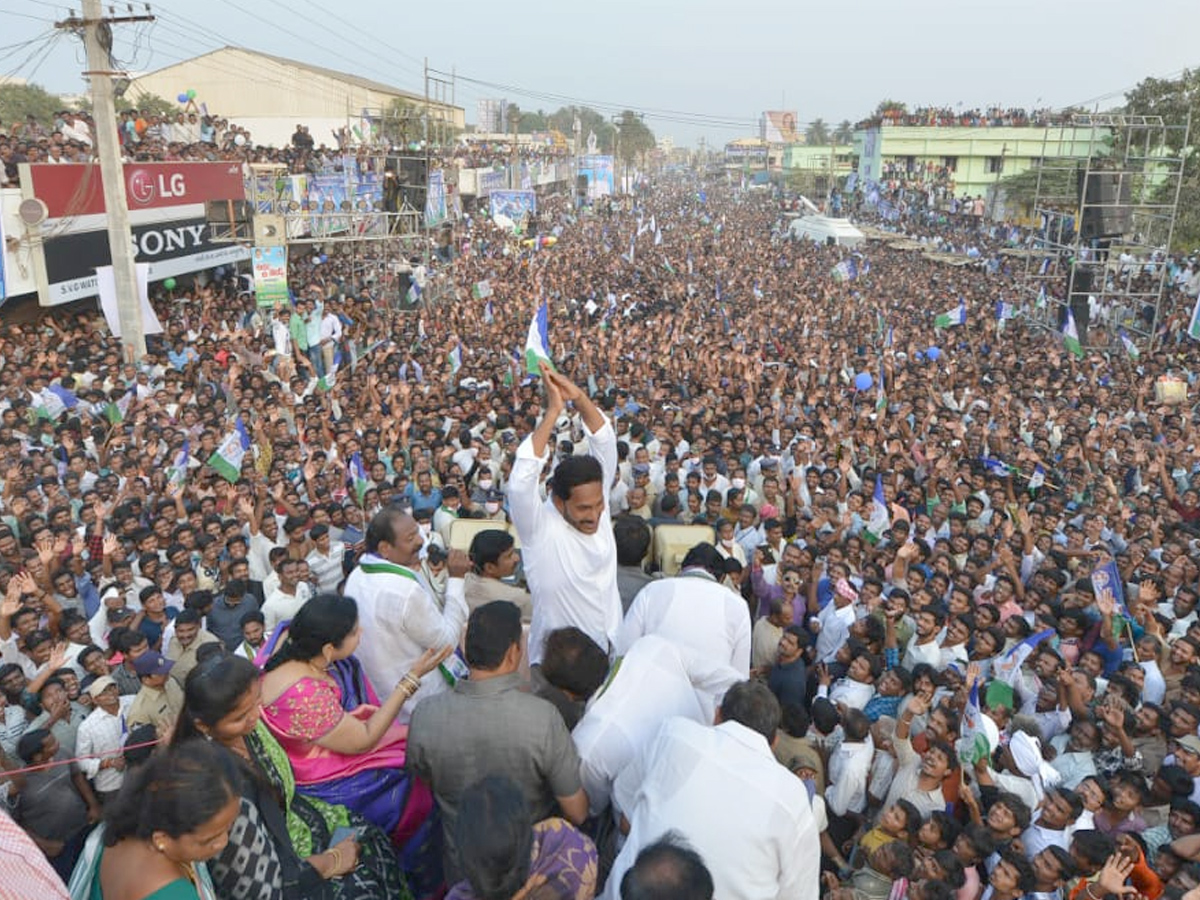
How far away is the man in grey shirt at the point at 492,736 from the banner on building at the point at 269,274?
10891 millimetres

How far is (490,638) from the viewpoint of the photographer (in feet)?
7.32

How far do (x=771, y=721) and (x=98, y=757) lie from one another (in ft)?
9.04

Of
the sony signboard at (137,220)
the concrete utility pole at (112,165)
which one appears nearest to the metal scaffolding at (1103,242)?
the concrete utility pole at (112,165)

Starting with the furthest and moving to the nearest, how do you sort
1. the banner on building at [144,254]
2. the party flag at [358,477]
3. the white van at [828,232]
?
1. the white van at [828,232]
2. the banner on building at [144,254]
3. the party flag at [358,477]

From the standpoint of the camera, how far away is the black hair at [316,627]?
2.33 meters

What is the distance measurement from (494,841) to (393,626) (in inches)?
44.9

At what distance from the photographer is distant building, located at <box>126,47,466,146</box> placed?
37.4m

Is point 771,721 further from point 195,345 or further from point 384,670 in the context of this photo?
point 195,345

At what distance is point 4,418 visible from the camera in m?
7.63

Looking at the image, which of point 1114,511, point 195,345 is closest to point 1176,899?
point 1114,511

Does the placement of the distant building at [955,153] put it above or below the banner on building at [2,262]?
above

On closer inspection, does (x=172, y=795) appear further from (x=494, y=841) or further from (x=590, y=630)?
(x=590, y=630)

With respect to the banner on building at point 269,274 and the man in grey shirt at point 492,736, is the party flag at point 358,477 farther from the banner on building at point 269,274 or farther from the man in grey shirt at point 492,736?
the banner on building at point 269,274

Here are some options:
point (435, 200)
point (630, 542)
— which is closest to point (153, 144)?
point (435, 200)
